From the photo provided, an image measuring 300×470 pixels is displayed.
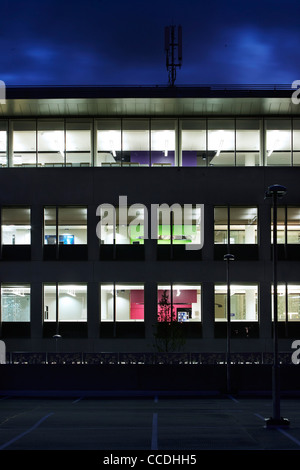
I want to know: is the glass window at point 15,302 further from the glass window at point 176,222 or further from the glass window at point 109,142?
the glass window at point 109,142

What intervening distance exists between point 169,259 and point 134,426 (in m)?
21.0

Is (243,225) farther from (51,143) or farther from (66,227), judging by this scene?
(51,143)

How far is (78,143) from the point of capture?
41.2 meters

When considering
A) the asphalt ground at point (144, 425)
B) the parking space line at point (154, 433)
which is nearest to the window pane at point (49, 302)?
the asphalt ground at point (144, 425)

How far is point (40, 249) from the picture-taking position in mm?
40531

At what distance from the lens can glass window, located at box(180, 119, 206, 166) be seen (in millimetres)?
→ 40875

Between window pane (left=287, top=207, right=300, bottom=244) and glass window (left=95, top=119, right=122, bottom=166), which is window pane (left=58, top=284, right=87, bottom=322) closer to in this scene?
glass window (left=95, top=119, right=122, bottom=166)

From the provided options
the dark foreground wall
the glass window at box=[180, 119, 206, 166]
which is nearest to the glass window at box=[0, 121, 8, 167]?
the glass window at box=[180, 119, 206, 166]

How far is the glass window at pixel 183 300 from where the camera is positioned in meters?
39.8

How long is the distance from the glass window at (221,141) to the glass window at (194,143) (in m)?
0.36

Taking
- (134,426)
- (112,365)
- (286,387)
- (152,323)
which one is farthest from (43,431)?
(152,323)

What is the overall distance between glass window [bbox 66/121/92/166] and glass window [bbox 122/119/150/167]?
2.28m

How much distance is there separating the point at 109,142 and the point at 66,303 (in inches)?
Answer: 423
